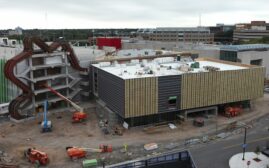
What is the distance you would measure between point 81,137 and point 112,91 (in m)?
13.9

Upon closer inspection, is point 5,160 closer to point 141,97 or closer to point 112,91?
point 112,91

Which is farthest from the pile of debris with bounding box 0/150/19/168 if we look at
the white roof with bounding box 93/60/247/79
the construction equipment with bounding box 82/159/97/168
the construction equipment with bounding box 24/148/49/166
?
the white roof with bounding box 93/60/247/79

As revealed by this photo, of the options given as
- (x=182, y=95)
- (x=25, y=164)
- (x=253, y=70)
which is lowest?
(x=25, y=164)

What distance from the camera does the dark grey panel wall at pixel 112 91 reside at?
67.1 meters

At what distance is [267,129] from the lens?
6588 cm

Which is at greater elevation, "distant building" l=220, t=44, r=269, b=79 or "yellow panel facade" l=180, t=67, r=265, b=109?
"distant building" l=220, t=44, r=269, b=79

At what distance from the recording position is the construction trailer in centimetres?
6669

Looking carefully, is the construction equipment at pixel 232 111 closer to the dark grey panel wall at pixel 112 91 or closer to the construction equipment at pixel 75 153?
the dark grey panel wall at pixel 112 91

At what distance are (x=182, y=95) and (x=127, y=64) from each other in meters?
23.5

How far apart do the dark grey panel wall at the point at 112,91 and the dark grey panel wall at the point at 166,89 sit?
8.39 meters

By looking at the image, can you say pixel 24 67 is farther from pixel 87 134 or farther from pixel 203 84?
pixel 203 84

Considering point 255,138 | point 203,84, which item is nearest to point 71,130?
point 203,84

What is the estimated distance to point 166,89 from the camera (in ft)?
226

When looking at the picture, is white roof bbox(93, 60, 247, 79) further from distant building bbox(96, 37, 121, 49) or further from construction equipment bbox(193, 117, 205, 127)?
distant building bbox(96, 37, 121, 49)
